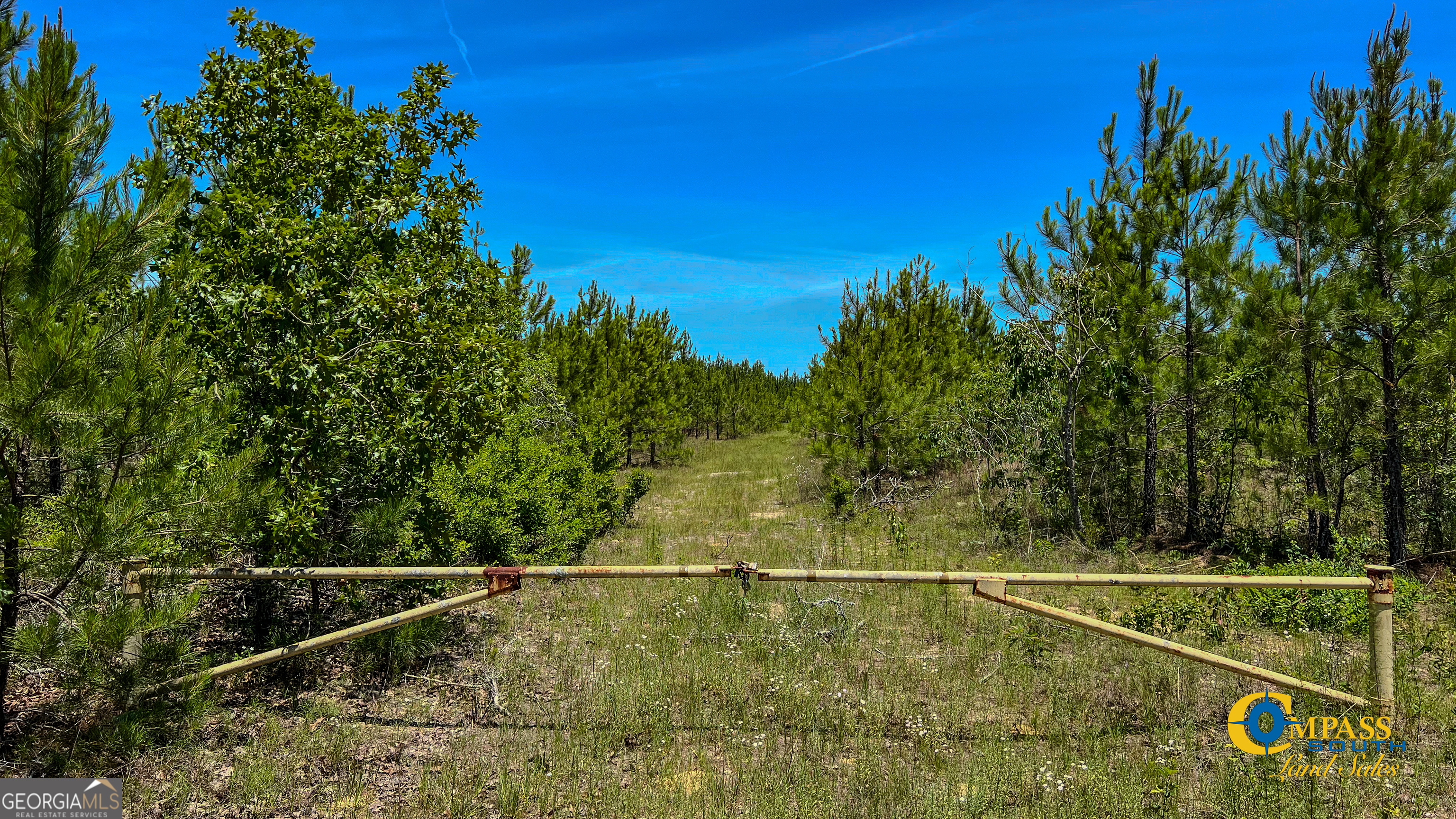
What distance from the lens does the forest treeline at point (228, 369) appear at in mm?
3508

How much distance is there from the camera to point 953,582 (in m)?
4.14

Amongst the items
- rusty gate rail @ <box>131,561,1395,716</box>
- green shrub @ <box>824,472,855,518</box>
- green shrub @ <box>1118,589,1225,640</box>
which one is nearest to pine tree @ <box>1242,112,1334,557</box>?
green shrub @ <box>1118,589,1225,640</box>

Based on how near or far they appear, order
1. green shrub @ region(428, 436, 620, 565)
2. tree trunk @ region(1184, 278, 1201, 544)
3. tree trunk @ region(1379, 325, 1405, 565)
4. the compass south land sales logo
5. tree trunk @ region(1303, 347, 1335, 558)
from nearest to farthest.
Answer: the compass south land sales logo < tree trunk @ region(1379, 325, 1405, 565) < green shrub @ region(428, 436, 620, 565) < tree trunk @ region(1303, 347, 1335, 558) < tree trunk @ region(1184, 278, 1201, 544)

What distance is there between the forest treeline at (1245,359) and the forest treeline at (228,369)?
7.90m

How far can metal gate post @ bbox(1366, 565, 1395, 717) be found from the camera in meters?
4.05

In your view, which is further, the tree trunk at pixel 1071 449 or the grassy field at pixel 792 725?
the tree trunk at pixel 1071 449

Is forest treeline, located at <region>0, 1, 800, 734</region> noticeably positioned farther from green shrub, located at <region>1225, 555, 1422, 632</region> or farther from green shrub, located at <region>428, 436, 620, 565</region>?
green shrub, located at <region>1225, 555, 1422, 632</region>

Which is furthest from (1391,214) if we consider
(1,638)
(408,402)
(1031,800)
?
(1,638)

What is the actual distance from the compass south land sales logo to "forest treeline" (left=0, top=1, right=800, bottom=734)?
5.41 metres

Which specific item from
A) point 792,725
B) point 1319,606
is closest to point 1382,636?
point 1319,606

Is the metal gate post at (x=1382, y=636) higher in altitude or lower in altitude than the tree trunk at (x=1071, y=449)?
lower

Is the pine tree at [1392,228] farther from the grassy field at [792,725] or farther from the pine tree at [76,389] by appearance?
the pine tree at [76,389]

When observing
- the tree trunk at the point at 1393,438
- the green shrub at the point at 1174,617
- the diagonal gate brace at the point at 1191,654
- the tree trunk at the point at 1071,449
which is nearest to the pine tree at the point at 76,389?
the diagonal gate brace at the point at 1191,654

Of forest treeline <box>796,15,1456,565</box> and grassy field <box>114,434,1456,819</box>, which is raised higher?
forest treeline <box>796,15,1456,565</box>
